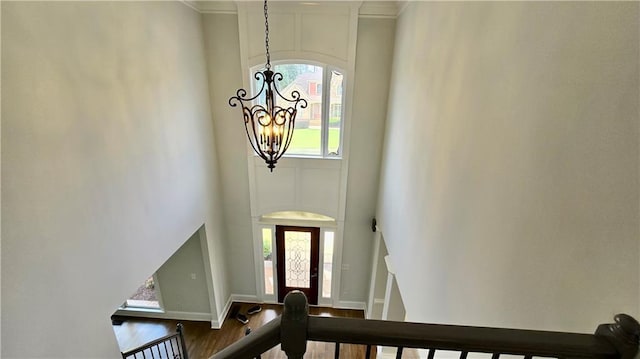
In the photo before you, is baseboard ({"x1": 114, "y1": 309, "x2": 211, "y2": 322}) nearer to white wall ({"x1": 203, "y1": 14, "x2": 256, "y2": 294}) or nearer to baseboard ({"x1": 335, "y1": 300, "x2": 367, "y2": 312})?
white wall ({"x1": 203, "y1": 14, "x2": 256, "y2": 294})

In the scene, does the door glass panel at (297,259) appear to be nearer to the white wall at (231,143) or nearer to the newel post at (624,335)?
the white wall at (231,143)

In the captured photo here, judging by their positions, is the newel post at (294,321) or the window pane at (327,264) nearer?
the newel post at (294,321)

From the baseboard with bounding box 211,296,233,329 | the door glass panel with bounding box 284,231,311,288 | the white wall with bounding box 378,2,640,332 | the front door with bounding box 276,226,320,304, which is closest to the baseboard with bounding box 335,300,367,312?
the front door with bounding box 276,226,320,304

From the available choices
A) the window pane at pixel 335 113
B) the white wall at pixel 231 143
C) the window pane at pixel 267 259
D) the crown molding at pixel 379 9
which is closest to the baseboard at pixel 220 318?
the white wall at pixel 231 143

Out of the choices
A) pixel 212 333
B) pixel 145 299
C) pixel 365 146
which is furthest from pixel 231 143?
→ pixel 145 299

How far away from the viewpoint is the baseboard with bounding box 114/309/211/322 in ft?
18.7

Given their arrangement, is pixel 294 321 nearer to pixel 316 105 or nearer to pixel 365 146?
pixel 365 146

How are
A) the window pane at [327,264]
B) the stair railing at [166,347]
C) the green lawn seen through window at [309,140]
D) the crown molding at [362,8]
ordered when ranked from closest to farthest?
the stair railing at [166,347]
the crown molding at [362,8]
the green lawn seen through window at [309,140]
the window pane at [327,264]

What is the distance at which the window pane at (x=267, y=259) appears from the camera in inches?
231

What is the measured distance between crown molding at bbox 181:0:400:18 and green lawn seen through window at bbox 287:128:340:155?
1.86 metres

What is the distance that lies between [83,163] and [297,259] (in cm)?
A: 449

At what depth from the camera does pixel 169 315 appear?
581 centimetres

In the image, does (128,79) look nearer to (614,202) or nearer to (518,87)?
(518,87)

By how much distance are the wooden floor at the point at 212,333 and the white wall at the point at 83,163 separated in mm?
2518
